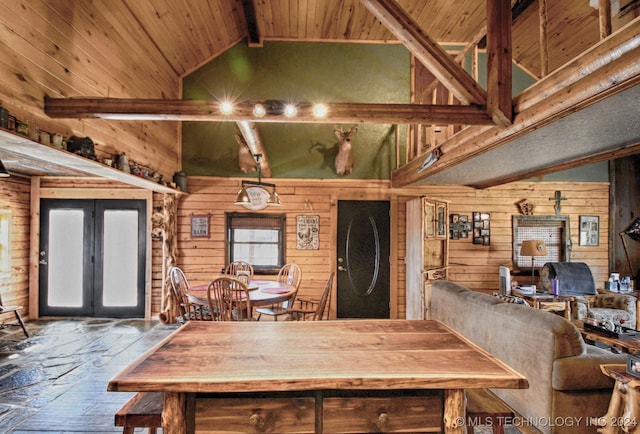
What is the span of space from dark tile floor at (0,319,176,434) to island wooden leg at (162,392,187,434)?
1.68 meters

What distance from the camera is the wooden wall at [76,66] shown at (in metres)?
2.32

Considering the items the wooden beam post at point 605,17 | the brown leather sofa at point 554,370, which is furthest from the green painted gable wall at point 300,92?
the wooden beam post at point 605,17

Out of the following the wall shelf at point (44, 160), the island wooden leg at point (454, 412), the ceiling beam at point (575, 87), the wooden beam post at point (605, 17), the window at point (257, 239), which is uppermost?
the wooden beam post at point (605, 17)

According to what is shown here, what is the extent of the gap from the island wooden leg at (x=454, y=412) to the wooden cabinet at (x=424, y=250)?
339 centimetres

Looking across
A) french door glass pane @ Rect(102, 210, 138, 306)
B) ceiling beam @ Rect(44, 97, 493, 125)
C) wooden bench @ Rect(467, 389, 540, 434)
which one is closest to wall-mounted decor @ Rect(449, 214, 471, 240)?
ceiling beam @ Rect(44, 97, 493, 125)

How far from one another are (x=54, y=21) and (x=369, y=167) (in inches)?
171

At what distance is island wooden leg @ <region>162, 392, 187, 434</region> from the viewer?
1.29 metres

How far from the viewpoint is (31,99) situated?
2469 mm

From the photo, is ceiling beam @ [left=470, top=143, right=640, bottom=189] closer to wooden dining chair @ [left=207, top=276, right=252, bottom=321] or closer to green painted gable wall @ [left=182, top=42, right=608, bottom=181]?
green painted gable wall @ [left=182, top=42, right=608, bottom=181]

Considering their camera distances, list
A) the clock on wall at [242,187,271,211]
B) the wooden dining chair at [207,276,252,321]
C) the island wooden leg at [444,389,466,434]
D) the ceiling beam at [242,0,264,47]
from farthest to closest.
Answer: the clock on wall at [242,187,271,211], the ceiling beam at [242,0,264,47], the wooden dining chair at [207,276,252,321], the island wooden leg at [444,389,466,434]

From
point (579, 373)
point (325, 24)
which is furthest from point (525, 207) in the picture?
point (325, 24)

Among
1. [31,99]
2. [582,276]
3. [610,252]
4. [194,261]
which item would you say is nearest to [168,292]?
[194,261]

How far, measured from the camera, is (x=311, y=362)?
138cm

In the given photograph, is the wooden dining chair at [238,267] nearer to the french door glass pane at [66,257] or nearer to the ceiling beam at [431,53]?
the french door glass pane at [66,257]
